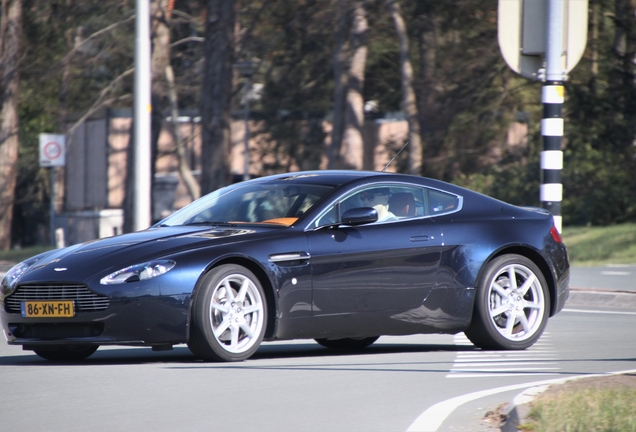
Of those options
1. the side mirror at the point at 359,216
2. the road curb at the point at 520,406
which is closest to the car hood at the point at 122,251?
the side mirror at the point at 359,216

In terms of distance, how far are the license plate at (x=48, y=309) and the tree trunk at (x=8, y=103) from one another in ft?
73.5

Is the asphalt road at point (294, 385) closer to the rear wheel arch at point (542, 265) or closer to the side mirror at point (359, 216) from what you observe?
the rear wheel arch at point (542, 265)

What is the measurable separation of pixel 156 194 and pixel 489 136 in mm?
10145

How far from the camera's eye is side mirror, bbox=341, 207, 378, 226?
324 inches

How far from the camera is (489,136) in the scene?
1211 inches

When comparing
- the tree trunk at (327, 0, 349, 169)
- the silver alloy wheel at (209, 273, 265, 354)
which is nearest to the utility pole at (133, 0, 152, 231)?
the silver alloy wheel at (209, 273, 265, 354)

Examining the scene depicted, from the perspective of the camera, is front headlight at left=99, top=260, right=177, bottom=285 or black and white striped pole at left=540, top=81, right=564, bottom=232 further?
black and white striped pole at left=540, top=81, right=564, bottom=232

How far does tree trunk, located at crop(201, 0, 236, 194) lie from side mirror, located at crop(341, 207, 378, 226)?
13913mm

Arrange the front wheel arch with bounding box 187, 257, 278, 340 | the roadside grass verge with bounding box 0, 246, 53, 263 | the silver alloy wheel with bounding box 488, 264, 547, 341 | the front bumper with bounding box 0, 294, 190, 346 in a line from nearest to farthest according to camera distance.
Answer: the front bumper with bounding box 0, 294, 190, 346 → the front wheel arch with bounding box 187, 257, 278, 340 → the silver alloy wheel with bounding box 488, 264, 547, 341 → the roadside grass verge with bounding box 0, 246, 53, 263

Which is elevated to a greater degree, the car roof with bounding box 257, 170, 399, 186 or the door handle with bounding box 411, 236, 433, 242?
the car roof with bounding box 257, 170, 399, 186

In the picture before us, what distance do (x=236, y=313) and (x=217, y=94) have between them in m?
14.4

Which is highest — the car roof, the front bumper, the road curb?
the car roof

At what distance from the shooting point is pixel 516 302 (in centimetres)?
907

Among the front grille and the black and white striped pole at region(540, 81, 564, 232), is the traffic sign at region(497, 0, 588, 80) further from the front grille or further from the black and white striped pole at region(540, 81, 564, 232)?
the front grille
